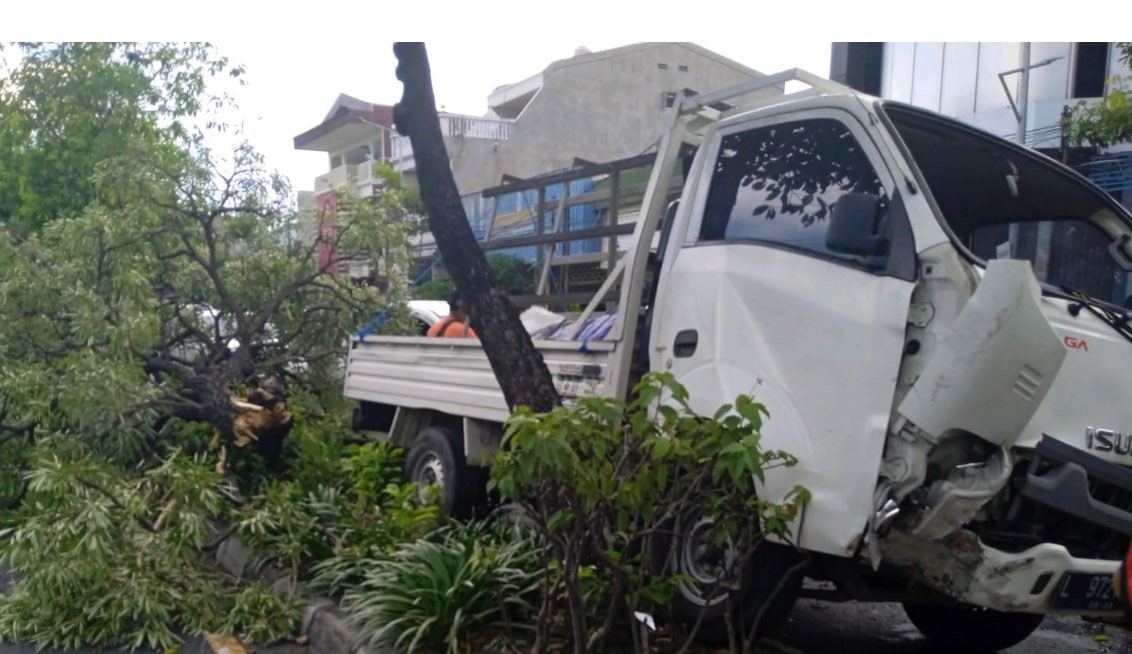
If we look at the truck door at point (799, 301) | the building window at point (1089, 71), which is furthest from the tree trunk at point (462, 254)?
the building window at point (1089, 71)

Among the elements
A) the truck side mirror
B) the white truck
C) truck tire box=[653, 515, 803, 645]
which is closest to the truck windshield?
the white truck

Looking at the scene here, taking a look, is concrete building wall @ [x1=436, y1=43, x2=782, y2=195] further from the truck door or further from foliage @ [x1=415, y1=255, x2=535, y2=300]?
the truck door

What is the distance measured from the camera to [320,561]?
6.50 meters

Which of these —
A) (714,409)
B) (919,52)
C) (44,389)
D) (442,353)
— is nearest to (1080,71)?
(919,52)

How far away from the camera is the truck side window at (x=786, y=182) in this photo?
480 centimetres

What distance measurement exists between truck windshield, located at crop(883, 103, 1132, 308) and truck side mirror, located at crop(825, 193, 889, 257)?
68cm

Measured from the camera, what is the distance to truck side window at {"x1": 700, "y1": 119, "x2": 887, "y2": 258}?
15.8 ft

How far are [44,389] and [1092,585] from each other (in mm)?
6618

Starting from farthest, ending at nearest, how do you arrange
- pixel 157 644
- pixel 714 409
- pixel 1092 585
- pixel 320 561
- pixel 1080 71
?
pixel 1080 71
pixel 320 561
pixel 157 644
pixel 714 409
pixel 1092 585

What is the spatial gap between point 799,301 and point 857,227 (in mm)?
416

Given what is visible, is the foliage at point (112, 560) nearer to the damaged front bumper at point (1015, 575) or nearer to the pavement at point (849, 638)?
the pavement at point (849, 638)

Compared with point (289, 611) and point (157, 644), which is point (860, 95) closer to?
point (289, 611)

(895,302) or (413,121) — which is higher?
(413,121)

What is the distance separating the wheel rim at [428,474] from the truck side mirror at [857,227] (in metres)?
3.61
